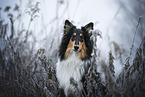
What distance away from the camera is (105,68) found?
133cm

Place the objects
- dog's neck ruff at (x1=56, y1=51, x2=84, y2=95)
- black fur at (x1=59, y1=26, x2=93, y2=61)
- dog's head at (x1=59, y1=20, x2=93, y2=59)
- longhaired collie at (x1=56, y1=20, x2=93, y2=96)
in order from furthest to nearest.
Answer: black fur at (x1=59, y1=26, x2=93, y2=61) < dog's head at (x1=59, y1=20, x2=93, y2=59) < longhaired collie at (x1=56, y1=20, x2=93, y2=96) < dog's neck ruff at (x1=56, y1=51, x2=84, y2=95)

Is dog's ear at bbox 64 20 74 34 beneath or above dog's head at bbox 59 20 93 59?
above

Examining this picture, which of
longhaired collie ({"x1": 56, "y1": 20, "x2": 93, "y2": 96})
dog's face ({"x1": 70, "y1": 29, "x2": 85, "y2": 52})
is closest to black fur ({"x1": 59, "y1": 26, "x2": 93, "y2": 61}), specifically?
longhaired collie ({"x1": 56, "y1": 20, "x2": 93, "y2": 96})

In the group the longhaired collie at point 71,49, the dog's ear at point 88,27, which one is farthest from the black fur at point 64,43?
Result: the dog's ear at point 88,27

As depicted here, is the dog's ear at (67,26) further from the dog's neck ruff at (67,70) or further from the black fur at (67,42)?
the dog's neck ruff at (67,70)

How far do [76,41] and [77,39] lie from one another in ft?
0.21

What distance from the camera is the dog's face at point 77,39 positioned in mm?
2672

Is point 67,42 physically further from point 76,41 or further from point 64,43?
point 76,41

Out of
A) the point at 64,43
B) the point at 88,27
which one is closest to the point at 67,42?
the point at 64,43

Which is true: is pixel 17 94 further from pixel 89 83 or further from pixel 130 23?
pixel 130 23

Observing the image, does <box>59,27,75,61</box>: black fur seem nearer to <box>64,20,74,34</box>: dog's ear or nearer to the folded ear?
<box>64,20,74,34</box>: dog's ear

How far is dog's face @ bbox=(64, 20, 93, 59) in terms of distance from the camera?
2.67 metres

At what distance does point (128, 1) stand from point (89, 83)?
3275 mm

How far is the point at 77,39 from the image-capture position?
2.76 meters
